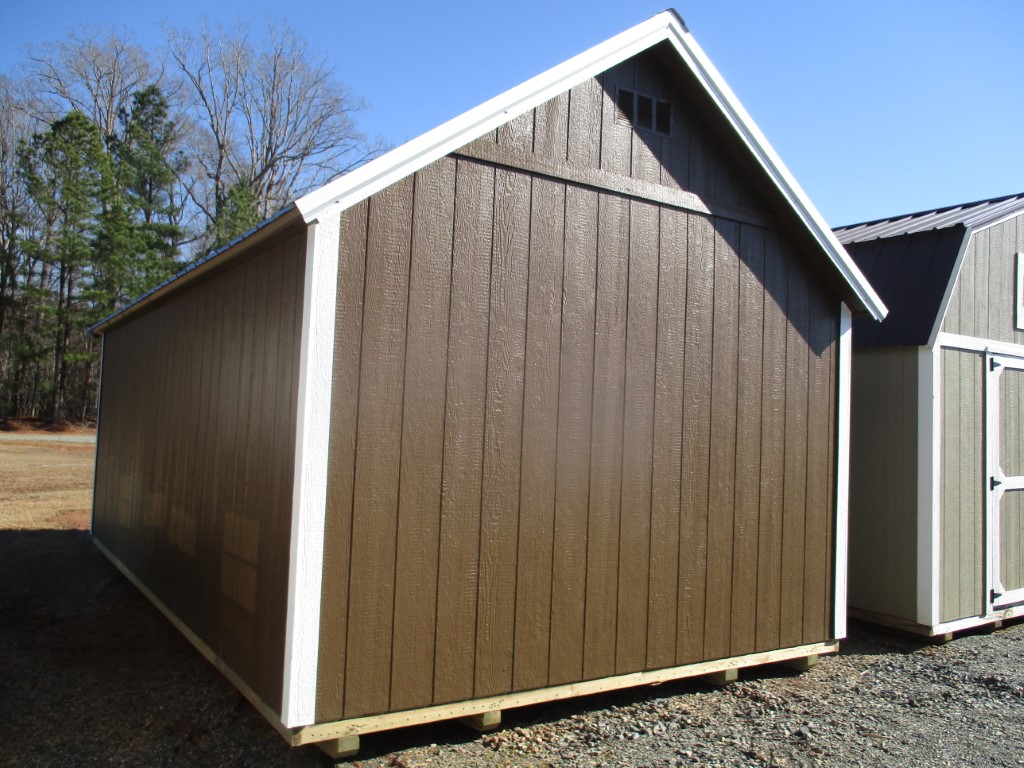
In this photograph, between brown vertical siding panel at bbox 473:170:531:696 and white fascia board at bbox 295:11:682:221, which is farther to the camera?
brown vertical siding panel at bbox 473:170:531:696

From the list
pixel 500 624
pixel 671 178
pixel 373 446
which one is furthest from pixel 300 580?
pixel 671 178

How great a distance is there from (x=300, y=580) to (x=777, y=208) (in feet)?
12.9

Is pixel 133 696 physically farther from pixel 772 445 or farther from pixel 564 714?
pixel 772 445

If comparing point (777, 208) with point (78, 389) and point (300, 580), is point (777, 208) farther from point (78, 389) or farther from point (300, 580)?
point (78, 389)

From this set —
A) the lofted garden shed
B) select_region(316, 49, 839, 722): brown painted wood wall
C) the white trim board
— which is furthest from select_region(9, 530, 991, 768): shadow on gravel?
the white trim board

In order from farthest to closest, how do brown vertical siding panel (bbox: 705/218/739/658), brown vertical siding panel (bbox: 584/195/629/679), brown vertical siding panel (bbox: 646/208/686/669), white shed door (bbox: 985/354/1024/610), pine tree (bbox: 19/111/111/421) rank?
pine tree (bbox: 19/111/111/421) < white shed door (bbox: 985/354/1024/610) < brown vertical siding panel (bbox: 705/218/739/658) < brown vertical siding panel (bbox: 646/208/686/669) < brown vertical siding panel (bbox: 584/195/629/679)

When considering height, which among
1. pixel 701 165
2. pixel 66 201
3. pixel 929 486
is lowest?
pixel 929 486

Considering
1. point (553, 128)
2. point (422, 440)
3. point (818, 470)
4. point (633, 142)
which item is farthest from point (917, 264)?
point (422, 440)

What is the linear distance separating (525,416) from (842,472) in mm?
2756

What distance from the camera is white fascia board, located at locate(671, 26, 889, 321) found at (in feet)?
16.1

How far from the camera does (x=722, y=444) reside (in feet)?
16.9

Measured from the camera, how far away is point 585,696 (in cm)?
488

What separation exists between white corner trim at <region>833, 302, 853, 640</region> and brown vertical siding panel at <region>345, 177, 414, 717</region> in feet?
11.3

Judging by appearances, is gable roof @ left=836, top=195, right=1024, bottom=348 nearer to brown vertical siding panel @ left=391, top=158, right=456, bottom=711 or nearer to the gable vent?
the gable vent
